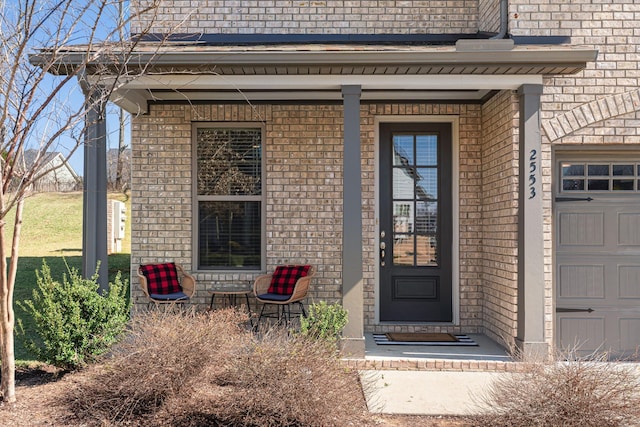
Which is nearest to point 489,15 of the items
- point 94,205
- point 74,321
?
point 94,205

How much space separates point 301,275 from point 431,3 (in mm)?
3854

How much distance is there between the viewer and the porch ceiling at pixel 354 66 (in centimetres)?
484

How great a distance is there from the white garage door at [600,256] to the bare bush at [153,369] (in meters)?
3.56

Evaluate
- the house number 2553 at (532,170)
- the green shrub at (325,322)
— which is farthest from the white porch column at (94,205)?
the house number 2553 at (532,170)

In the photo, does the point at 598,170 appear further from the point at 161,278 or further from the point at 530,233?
the point at 161,278

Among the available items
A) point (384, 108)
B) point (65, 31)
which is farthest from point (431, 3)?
point (65, 31)

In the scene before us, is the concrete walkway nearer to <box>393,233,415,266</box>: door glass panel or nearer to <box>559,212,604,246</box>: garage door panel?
<box>393,233,415,266</box>: door glass panel

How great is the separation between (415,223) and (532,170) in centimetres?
178

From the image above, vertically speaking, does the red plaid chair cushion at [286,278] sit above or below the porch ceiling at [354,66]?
below

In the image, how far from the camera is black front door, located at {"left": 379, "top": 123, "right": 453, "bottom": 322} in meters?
6.49

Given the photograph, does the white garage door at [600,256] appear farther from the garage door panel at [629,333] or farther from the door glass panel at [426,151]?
the door glass panel at [426,151]

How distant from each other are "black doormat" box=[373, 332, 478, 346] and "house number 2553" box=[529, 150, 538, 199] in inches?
72.2

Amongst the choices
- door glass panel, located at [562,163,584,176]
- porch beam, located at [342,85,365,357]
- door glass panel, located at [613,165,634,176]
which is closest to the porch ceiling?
porch beam, located at [342,85,365,357]

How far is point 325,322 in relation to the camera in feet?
15.7
